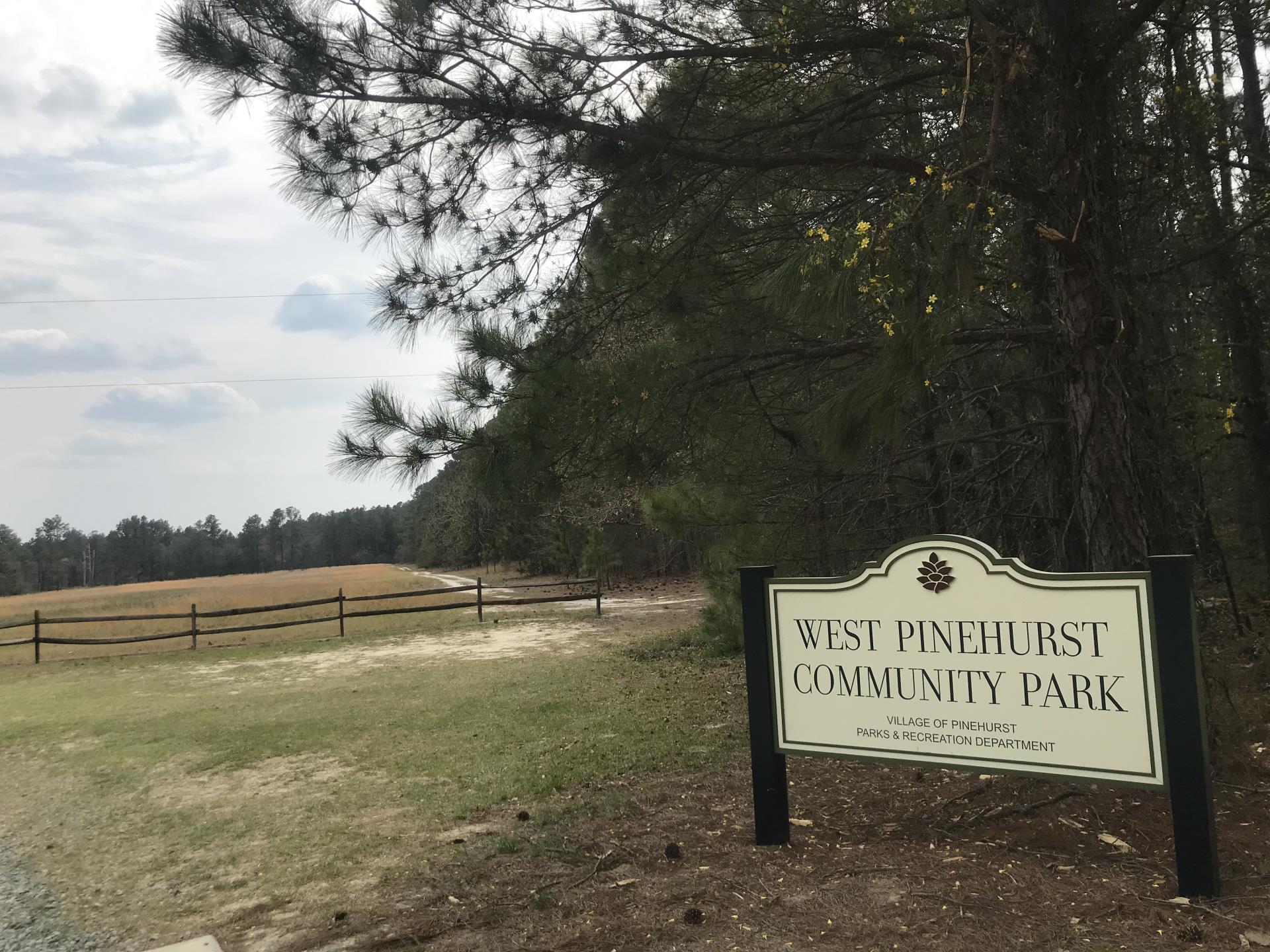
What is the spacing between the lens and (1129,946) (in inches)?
103

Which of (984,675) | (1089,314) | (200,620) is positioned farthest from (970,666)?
(200,620)

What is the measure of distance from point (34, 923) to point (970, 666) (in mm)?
4223

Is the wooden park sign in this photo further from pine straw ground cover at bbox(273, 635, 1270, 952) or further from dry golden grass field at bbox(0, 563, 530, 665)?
dry golden grass field at bbox(0, 563, 530, 665)

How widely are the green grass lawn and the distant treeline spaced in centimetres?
9075

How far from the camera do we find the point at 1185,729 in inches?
118

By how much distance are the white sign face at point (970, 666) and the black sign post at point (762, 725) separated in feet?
0.17

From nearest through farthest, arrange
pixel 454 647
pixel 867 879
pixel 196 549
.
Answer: pixel 867 879 → pixel 454 647 → pixel 196 549

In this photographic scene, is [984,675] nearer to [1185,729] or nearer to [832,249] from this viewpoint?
[1185,729]

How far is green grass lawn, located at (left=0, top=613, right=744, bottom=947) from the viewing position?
4.15 m

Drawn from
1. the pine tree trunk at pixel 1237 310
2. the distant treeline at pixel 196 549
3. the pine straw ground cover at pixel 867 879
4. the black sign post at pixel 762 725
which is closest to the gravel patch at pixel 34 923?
the pine straw ground cover at pixel 867 879

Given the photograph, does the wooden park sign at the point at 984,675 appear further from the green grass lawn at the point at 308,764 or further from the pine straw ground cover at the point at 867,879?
the green grass lawn at the point at 308,764

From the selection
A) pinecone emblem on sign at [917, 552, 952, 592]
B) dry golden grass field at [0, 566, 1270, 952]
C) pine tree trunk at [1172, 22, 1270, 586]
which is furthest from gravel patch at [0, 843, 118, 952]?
pine tree trunk at [1172, 22, 1270, 586]

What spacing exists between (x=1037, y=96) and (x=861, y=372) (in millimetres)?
1684

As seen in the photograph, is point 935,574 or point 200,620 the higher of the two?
point 935,574
